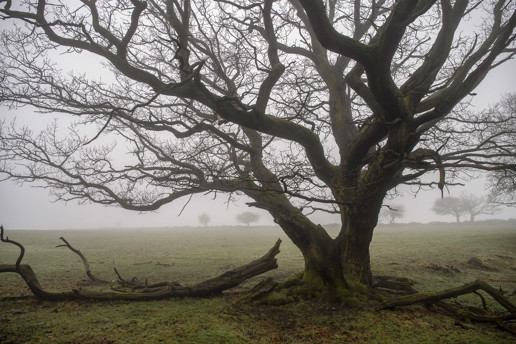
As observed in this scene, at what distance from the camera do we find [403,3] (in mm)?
3344

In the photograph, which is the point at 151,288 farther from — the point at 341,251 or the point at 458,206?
the point at 458,206

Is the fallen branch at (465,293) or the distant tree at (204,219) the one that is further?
the distant tree at (204,219)

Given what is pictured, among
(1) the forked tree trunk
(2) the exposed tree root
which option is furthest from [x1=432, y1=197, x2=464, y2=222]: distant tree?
(2) the exposed tree root

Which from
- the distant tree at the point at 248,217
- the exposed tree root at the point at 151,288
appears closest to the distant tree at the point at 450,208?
the distant tree at the point at 248,217

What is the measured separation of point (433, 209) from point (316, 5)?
8644 cm

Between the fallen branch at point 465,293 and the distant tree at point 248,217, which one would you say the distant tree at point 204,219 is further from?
the fallen branch at point 465,293

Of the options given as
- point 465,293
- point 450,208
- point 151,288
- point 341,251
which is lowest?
point 151,288

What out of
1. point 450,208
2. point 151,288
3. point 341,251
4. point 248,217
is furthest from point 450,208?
point 151,288

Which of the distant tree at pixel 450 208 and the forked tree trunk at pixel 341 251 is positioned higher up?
the distant tree at pixel 450 208

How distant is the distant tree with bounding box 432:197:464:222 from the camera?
238 feet

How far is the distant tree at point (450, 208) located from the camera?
7244 cm

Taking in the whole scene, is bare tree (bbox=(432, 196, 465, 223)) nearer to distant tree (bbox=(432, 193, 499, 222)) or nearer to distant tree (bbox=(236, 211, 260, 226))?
distant tree (bbox=(432, 193, 499, 222))

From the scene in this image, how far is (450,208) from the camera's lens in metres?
72.6

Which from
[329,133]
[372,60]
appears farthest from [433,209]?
[372,60]
